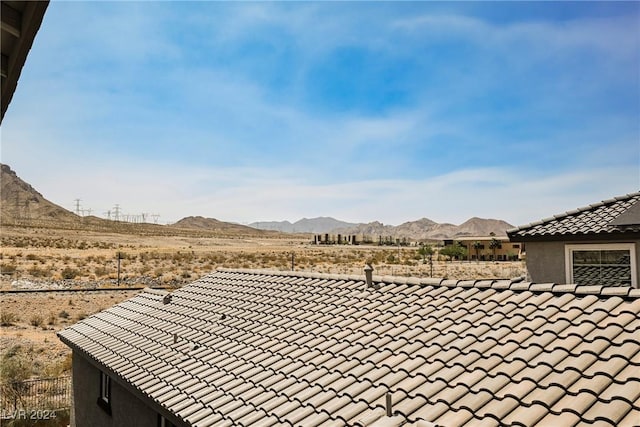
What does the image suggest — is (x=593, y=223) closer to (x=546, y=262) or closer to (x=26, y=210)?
(x=546, y=262)

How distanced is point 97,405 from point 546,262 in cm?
1250

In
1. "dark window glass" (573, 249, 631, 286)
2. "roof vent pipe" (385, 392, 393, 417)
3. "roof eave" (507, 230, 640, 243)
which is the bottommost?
"roof vent pipe" (385, 392, 393, 417)

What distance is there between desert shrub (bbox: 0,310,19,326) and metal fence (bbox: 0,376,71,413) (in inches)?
466

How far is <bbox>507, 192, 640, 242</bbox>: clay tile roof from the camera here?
37.8ft

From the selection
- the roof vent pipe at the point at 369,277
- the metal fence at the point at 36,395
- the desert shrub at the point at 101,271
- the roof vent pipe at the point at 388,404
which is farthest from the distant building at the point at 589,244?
the desert shrub at the point at 101,271

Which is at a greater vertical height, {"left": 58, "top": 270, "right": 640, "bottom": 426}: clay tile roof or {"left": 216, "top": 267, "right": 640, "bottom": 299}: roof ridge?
{"left": 216, "top": 267, "right": 640, "bottom": 299}: roof ridge

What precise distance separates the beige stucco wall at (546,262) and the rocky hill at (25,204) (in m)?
158

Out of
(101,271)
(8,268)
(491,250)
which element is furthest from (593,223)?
(491,250)

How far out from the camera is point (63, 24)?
7.48m

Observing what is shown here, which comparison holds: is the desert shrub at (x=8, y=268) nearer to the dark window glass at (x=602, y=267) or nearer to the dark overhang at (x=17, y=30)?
the dark window glass at (x=602, y=267)

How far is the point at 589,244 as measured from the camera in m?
12.3

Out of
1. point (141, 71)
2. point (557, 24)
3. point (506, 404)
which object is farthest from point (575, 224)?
point (141, 71)

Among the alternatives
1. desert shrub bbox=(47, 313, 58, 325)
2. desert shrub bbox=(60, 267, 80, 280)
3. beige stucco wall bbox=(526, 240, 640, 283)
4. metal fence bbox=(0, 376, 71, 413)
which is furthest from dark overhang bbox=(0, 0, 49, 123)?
desert shrub bbox=(60, 267, 80, 280)

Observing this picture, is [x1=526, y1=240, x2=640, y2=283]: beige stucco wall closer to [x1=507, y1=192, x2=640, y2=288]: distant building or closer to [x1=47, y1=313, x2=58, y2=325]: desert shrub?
[x1=507, y1=192, x2=640, y2=288]: distant building
